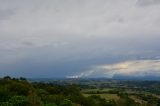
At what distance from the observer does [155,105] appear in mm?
94062

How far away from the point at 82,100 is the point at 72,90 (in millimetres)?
13607

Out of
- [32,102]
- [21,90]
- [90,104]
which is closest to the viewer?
[32,102]

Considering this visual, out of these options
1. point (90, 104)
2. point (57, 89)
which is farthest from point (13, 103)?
point (57, 89)

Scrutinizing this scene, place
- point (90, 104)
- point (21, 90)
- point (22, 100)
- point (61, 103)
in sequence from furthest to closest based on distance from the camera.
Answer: point (90, 104)
point (21, 90)
point (61, 103)
point (22, 100)

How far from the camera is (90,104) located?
79250 mm

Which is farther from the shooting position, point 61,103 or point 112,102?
point 112,102

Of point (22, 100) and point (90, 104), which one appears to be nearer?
point (22, 100)

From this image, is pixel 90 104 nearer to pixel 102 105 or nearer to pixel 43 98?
pixel 102 105

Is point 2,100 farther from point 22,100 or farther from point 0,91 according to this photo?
point 22,100

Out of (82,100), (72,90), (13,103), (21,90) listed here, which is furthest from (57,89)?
(13,103)

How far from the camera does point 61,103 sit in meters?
64.0

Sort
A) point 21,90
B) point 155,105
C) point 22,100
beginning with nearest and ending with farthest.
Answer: point 22,100
point 21,90
point 155,105

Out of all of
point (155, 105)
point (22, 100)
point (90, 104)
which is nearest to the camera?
point (22, 100)

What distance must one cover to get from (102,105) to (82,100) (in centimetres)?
443
